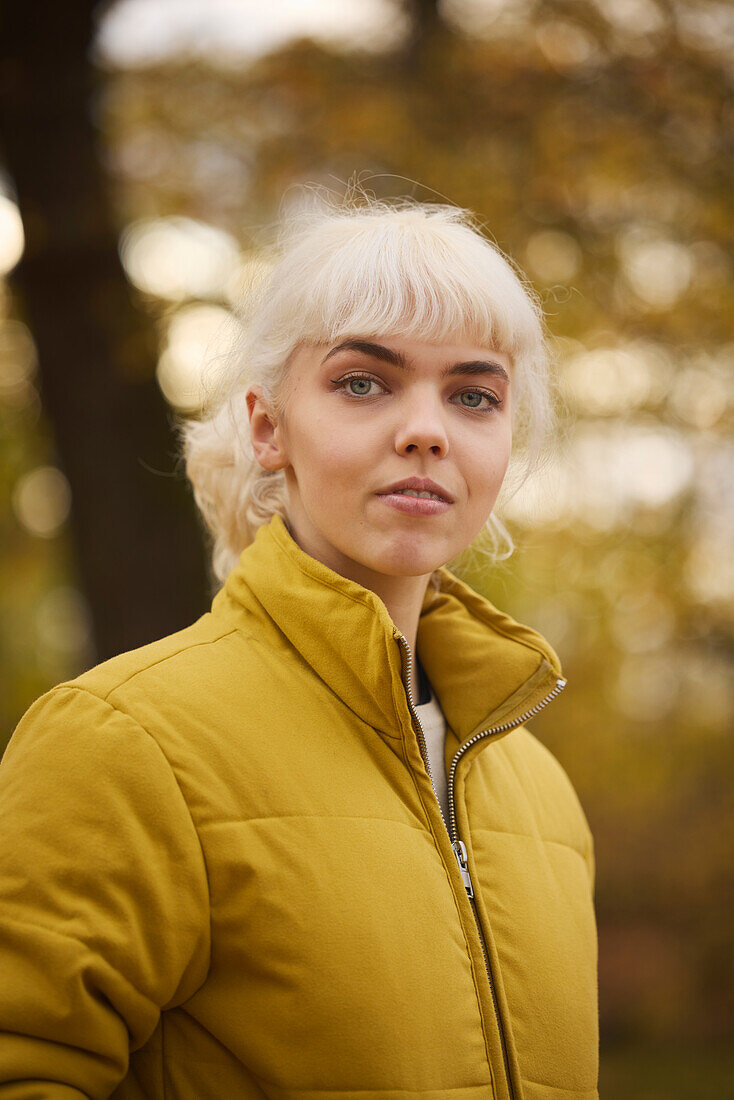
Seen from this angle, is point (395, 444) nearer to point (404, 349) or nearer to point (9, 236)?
point (404, 349)

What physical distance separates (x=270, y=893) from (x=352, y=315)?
915 mm

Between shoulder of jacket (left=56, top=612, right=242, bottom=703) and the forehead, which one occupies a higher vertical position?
the forehead

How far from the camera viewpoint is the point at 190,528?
4688 mm

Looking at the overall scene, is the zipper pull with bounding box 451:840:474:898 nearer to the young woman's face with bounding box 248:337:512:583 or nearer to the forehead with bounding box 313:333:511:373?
the young woman's face with bounding box 248:337:512:583

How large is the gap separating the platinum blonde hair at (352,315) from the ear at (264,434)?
2 centimetres

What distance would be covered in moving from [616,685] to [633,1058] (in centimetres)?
232

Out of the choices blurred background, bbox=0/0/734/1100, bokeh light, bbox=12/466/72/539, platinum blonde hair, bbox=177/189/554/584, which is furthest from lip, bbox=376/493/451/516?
bokeh light, bbox=12/466/72/539

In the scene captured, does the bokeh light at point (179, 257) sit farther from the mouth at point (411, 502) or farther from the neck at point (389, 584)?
the mouth at point (411, 502)

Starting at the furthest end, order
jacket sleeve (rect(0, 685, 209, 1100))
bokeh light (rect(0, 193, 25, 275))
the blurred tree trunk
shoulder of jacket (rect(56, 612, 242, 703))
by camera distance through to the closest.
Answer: bokeh light (rect(0, 193, 25, 275)), the blurred tree trunk, shoulder of jacket (rect(56, 612, 242, 703)), jacket sleeve (rect(0, 685, 209, 1100))

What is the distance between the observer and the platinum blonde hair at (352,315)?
1656 millimetres

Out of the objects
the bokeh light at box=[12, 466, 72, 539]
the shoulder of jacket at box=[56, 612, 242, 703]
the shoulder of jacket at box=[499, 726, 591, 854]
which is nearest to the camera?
the shoulder of jacket at box=[56, 612, 242, 703]

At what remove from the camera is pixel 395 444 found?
1604 millimetres

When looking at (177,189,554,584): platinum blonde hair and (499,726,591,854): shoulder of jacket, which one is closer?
(177,189,554,584): platinum blonde hair

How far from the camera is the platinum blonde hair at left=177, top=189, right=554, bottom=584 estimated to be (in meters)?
1.66
